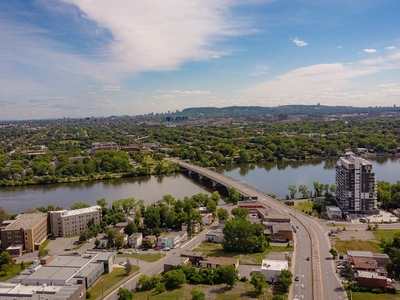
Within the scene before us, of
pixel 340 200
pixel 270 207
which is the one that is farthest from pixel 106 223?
pixel 340 200

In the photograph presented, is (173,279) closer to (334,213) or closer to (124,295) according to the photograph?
(124,295)

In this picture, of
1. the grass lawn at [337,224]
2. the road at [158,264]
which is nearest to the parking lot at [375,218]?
the grass lawn at [337,224]

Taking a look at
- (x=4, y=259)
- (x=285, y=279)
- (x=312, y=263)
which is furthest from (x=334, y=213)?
(x=4, y=259)

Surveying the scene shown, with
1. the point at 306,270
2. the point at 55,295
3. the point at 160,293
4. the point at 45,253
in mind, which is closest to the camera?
the point at 55,295

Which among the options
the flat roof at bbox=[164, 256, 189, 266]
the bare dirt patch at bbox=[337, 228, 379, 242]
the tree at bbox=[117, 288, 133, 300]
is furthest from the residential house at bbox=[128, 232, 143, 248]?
the bare dirt patch at bbox=[337, 228, 379, 242]

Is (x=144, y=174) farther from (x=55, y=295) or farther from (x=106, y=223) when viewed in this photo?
(x=55, y=295)

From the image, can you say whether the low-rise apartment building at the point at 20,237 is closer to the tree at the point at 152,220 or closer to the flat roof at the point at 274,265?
the tree at the point at 152,220
